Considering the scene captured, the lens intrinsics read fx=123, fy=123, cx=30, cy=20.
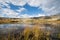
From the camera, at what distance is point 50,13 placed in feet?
6.94

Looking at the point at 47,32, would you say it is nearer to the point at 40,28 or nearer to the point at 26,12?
the point at 40,28

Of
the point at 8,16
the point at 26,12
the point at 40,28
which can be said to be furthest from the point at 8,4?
the point at 40,28

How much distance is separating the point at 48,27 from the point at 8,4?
0.78m

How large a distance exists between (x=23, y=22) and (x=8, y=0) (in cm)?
44

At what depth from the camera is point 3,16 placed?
2035 millimetres

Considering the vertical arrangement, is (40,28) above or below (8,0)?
below


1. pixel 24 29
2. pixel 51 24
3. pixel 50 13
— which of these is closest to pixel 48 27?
pixel 51 24

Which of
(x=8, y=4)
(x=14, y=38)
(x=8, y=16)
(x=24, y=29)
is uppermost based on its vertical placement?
(x=8, y=4)

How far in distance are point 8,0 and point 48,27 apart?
2.65ft

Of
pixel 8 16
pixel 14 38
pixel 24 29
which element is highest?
pixel 8 16

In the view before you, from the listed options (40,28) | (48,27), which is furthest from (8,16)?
(48,27)

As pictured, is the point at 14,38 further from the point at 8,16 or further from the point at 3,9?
the point at 3,9

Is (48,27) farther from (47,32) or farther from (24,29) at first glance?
(24,29)

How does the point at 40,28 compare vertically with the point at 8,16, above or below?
below
